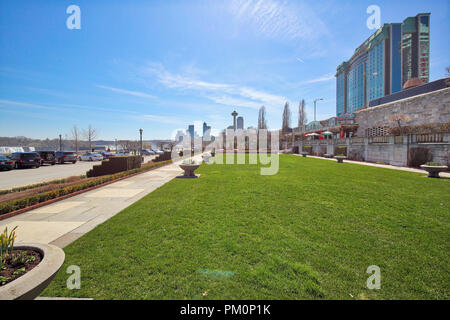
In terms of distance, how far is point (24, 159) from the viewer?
700 inches

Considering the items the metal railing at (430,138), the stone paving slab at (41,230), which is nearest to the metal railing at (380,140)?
the metal railing at (430,138)

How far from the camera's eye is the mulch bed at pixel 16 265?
1.98m

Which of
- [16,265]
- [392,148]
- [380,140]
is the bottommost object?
[16,265]

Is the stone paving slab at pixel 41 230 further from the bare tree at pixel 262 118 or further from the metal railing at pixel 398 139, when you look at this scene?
the bare tree at pixel 262 118

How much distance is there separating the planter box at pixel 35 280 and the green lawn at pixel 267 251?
57cm

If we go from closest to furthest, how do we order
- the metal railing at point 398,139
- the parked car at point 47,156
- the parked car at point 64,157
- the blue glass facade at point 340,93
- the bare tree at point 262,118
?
1. the metal railing at point 398,139
2. the parked car at point 47,156
3. the parked car at point 64,157
4. the bare tree at point 262,118
5. the blue glass facade at point 340,93

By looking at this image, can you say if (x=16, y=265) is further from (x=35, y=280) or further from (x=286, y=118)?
(x=286, y=118)

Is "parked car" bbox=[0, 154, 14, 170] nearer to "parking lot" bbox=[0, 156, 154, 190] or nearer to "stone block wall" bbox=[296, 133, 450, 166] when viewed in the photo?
"parking lot" bbox=[0, 156, 154, 190]

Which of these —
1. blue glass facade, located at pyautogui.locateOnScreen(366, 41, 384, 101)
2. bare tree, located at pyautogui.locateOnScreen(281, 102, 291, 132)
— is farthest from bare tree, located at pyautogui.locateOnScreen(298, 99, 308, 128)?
blue glass facade, located at pyautogui.locateOnScreen(366, 41, 384, 101)

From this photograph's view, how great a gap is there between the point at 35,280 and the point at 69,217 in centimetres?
425

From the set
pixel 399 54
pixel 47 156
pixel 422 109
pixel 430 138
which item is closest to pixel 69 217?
pixel 430 138

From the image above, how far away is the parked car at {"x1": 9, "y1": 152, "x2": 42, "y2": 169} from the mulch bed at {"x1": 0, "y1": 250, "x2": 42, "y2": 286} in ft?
73.0
